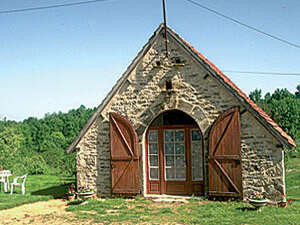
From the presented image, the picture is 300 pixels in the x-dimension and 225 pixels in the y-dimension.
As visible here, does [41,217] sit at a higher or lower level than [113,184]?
lower

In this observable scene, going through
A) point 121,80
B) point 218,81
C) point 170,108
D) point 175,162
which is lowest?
point 175,162

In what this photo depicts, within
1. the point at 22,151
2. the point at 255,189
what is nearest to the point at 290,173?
the point at 255,189

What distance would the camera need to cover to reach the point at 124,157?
35.4 ft

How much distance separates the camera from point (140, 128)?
10.8 meters

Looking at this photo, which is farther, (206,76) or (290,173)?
(290,173)

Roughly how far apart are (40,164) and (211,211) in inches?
717

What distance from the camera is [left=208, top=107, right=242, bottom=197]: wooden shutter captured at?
31.3ft

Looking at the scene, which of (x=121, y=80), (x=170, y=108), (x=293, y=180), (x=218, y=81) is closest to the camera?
(x=218, y=81)

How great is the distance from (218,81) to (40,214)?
262 inches

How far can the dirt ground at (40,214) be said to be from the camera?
883cm

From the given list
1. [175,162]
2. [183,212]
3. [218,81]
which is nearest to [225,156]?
[175,162]

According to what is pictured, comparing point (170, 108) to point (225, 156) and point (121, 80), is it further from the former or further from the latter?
point (225, 156)

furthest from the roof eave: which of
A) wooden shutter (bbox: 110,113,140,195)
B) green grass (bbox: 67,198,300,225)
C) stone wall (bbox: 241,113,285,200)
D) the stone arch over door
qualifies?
stone wall (bbox: 241,113,285,200)

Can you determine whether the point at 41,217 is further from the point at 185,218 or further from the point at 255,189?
the point at 255,189
